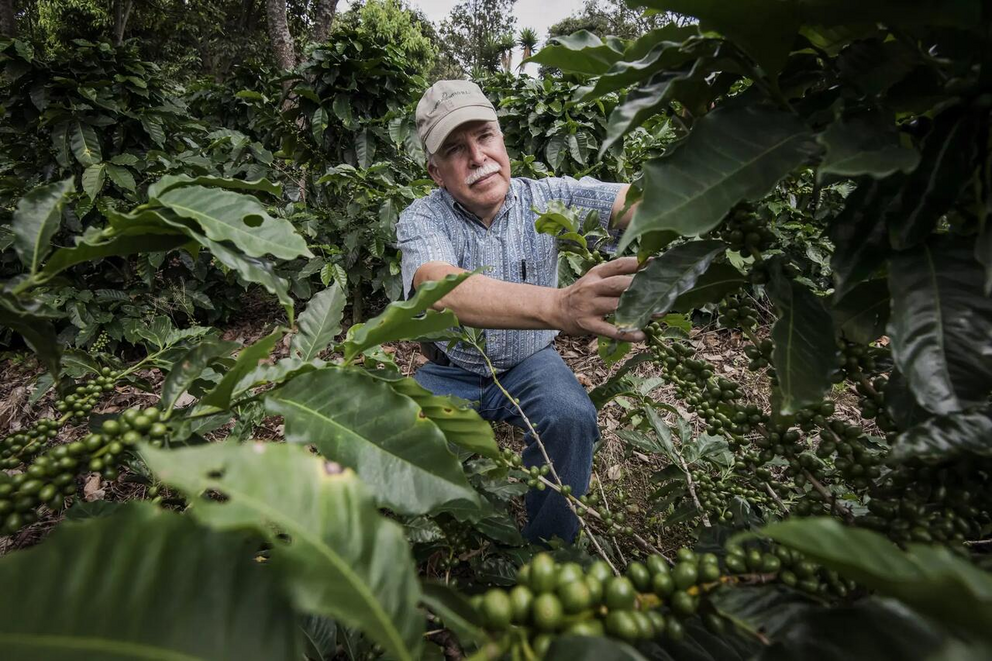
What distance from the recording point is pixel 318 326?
977 millimetres

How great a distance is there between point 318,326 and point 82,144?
3456 mm

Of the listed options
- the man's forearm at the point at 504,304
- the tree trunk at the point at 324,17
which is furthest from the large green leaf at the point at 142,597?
the tree trunk at the point at 324,17

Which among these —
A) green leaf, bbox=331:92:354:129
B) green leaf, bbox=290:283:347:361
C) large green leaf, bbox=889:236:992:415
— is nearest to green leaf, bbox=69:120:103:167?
green leaf, bbox=331:92:354:129

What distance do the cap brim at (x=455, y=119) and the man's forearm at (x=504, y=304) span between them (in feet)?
2.86

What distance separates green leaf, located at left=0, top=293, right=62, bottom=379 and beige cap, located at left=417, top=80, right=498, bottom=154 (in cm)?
177

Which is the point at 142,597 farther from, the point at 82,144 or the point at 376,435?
the point at 82,144

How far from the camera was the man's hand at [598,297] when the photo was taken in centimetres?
118

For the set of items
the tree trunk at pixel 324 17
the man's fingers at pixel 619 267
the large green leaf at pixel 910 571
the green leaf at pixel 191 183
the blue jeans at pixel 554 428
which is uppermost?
the tree trunk at pixel 324 17

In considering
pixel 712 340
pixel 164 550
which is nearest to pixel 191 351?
pixel 164 550

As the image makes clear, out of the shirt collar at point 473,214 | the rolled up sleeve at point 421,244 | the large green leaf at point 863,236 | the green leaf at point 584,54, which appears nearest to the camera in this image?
the large green leaf at point 863,236

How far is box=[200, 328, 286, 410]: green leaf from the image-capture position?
26.6 inches

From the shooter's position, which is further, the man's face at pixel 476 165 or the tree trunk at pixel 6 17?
the tree trunk at pixel 6 17

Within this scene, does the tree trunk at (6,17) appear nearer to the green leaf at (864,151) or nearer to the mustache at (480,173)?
the mustache at (480,173)

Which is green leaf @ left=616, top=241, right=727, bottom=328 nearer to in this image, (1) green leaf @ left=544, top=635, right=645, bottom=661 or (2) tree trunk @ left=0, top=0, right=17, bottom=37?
(1) green leaf @ left=544, top=635, right=645, bottom=661
